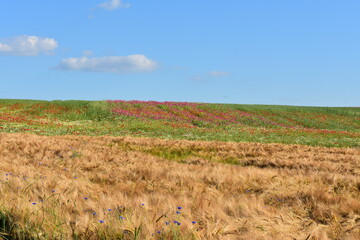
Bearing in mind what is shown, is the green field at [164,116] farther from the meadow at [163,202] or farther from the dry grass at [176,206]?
the dry grass at [176,206]

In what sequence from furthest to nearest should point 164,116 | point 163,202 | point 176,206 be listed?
point 164,116 < point 163,202 < point 176,206

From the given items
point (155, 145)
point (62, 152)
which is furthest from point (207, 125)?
point (62, 152)

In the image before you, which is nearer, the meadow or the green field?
the meadow

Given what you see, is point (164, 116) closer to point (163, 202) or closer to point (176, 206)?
point (163, 202)

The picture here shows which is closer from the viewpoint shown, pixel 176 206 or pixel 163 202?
pixel 176 206

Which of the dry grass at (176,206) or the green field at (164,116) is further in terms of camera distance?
the green field at (164,116)

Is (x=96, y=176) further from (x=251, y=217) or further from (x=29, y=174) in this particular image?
(x=251, y=217)

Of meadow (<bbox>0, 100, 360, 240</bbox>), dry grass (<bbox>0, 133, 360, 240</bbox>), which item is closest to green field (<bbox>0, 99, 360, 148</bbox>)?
meadow (<bbox>0, 100, 360, 240</bbox>)

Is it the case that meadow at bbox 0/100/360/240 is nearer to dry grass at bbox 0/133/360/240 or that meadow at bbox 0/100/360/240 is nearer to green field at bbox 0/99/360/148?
dry grass at bbox 0/133/360/240

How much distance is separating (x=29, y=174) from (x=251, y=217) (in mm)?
3974

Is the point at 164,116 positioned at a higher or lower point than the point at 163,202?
lower

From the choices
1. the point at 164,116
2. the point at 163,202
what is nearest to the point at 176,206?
the point at 163,202

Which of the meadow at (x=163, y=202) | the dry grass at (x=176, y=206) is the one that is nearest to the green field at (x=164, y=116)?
the meadow at (x=163, y=202)

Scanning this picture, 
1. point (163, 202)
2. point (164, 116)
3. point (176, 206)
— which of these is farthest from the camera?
point (164, 116)
